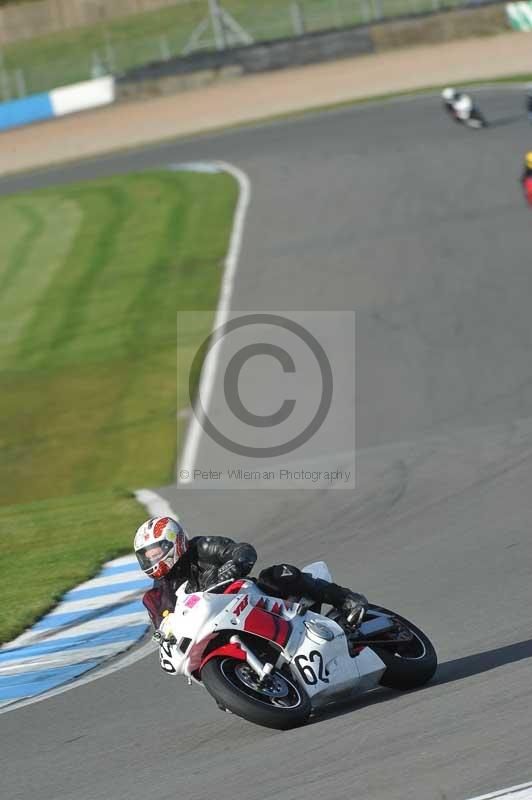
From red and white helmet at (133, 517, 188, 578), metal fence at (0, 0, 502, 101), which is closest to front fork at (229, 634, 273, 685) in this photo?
red and white helmet at (133, 517, 188, 578)

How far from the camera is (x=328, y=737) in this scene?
6156 millimetres

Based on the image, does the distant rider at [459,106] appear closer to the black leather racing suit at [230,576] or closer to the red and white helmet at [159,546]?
the black leather racing suit at [230,576]

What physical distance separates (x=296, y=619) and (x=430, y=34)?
124 feet

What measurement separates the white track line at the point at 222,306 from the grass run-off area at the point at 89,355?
24 cm

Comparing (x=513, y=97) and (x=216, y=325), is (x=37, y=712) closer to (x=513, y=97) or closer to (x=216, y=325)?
(x=216, y=325)

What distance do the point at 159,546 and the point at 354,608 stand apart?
3.60 ft

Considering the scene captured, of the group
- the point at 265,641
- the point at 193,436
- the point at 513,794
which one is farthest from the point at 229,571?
the point at 193,436

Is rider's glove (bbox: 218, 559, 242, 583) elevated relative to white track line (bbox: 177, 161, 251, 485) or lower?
elevated

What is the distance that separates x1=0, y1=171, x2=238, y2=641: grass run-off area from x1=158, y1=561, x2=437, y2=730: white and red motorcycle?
3.81 metres

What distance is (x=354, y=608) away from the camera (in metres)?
6.71

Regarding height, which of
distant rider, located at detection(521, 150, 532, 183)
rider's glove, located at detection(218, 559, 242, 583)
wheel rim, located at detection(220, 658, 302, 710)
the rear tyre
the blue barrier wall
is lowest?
the blue barrier wall

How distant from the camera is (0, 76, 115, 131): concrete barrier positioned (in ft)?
152

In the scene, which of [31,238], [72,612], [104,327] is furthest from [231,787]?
[31,238]

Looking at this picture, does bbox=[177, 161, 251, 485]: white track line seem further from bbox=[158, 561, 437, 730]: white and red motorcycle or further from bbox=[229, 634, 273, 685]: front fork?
bbox=[229, 634, 273, 685]: front fork
